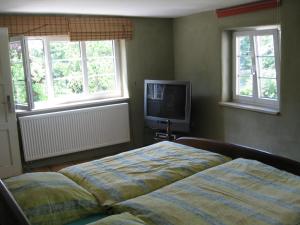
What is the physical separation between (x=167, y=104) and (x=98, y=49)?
1.30 meters

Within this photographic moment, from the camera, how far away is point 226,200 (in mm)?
1690

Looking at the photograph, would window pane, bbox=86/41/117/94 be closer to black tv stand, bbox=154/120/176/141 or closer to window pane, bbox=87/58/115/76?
window pane, bbox=87/58/115/76

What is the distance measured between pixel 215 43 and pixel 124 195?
2.94 meters

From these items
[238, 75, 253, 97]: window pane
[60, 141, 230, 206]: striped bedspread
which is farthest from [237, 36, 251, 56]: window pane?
[60, 141, 230, 206]: striped bedspread

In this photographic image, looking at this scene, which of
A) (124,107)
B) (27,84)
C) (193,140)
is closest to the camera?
(193,140)

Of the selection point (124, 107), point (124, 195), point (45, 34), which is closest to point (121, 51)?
point (124, 107)

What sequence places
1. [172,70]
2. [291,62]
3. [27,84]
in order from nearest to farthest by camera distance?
1. [291,62]
2. [27,84]
3. [172,70]

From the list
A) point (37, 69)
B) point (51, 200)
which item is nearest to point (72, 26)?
point (37, 69)

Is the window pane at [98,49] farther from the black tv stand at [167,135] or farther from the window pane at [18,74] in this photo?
the black tv stand at [167,135]

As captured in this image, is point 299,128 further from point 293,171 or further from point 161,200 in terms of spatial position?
point 161,200

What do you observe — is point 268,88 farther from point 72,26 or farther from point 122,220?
point 122,220

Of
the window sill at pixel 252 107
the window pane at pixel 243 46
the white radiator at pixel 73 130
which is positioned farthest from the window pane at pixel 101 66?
the window pane at pixel 243 46

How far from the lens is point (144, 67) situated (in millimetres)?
4820

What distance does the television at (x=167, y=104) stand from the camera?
13.8 feet
